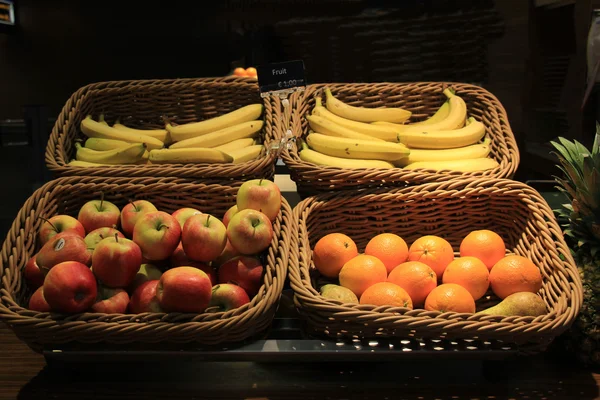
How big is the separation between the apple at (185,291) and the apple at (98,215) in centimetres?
38

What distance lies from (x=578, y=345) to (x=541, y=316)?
26 centimetres

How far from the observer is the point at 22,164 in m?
2.59

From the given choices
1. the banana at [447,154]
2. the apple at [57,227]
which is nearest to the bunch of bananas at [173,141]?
the apple at [57,227]

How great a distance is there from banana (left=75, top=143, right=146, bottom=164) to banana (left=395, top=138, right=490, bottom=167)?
0.88m

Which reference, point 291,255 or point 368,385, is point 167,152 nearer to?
point 291,255

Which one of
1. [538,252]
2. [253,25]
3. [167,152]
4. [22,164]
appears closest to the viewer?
[538,252]

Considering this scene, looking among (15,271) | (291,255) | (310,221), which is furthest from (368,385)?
(15,271)

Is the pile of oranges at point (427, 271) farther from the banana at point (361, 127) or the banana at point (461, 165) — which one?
the banana at point (361, 127)

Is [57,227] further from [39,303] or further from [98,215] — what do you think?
[39,303]

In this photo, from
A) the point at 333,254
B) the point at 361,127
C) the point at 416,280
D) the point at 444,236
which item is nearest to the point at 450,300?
the point at 416,280

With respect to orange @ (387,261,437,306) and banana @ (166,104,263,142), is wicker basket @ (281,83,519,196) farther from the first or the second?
orange @ (387,261,437,306)

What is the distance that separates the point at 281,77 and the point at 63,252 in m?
0.96

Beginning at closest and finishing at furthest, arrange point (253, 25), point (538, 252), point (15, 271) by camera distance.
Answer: point (15, 271) → point (538, 252) → point (253, 25)

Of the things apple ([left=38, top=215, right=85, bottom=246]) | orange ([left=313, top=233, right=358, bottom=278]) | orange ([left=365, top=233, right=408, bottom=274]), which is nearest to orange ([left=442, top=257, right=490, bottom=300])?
orange ([left=365, top=233, right=408, bottom=274])
